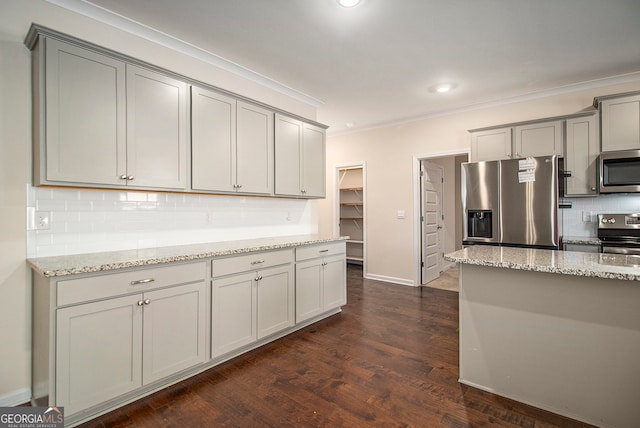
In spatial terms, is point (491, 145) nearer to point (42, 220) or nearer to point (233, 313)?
point (233, 313)

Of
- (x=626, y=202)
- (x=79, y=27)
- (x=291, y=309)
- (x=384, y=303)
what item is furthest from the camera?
(x=384, y=303)

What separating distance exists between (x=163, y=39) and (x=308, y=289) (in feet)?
8.75

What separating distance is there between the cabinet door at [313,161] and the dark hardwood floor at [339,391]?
65.4 inches

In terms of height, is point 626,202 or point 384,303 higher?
point 626,202

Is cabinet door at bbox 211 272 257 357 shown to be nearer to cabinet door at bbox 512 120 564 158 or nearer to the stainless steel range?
cabinet door at bbox 512 120 564 158

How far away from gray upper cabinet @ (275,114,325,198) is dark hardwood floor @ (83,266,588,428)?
1.61m

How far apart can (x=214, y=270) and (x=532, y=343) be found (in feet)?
7.30

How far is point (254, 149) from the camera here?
123 inches

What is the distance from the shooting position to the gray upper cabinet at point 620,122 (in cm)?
313

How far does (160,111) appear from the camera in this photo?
7.84ft

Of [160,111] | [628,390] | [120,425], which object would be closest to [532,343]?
[628,390]

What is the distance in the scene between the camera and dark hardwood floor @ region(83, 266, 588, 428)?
1.83 meters

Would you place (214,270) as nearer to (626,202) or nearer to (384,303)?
(384,303)

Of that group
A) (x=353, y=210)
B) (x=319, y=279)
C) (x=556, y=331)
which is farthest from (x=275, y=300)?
(x=353, y=210)
